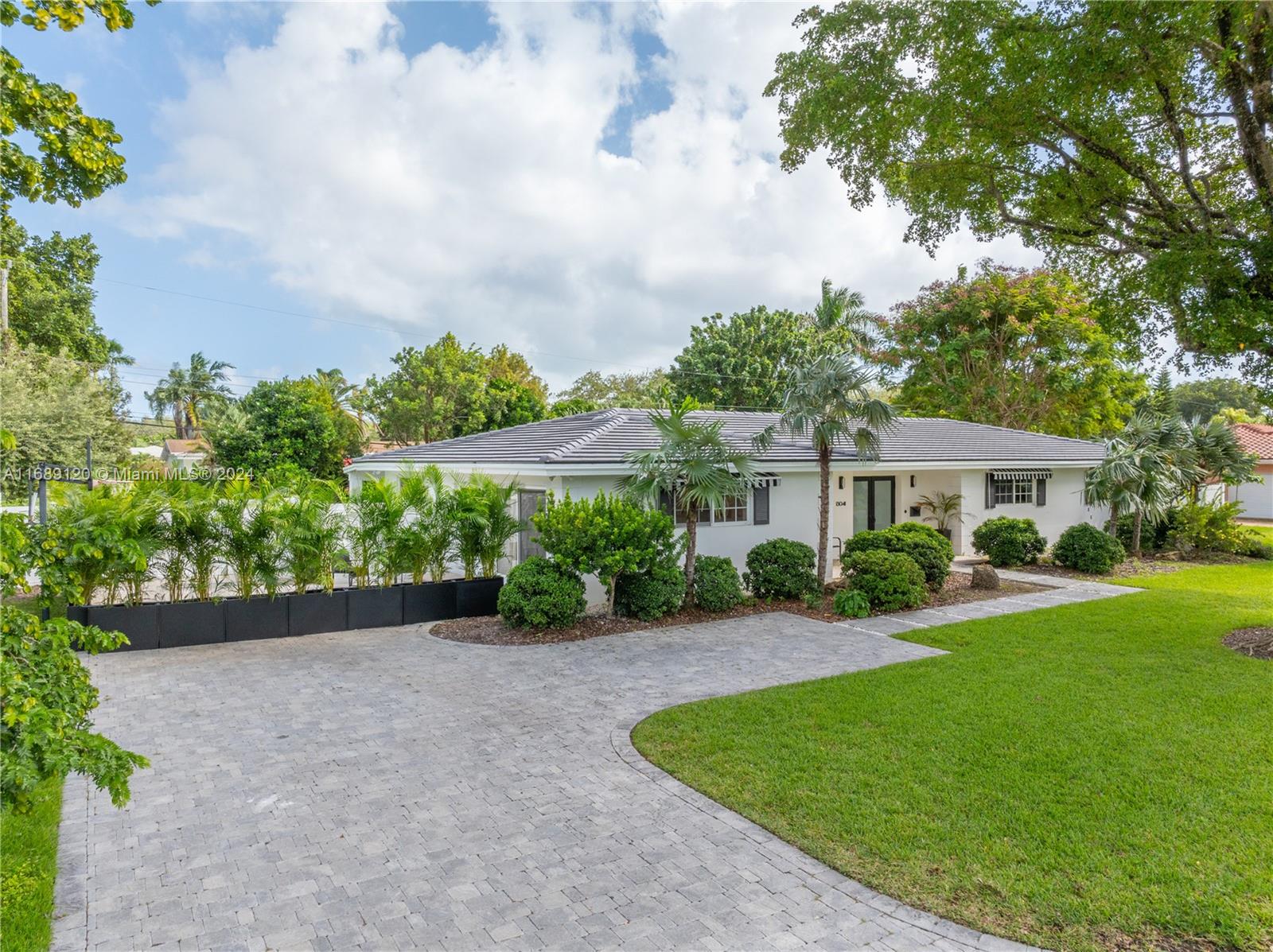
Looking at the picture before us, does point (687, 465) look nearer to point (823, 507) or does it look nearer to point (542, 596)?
point (542, 596)

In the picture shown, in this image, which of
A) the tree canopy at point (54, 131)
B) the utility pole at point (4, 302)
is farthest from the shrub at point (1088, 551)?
the utility pole at point (4, 302)

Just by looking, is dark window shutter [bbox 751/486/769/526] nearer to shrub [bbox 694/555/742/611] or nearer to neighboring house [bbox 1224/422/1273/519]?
shrub [bbox 694/555/742/611]

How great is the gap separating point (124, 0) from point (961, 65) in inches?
325

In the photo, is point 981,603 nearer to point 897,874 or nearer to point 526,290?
point 897,874

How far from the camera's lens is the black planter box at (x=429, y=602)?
11469 millimetres

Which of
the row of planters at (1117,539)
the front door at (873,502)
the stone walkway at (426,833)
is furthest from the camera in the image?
the front door at (873,502)

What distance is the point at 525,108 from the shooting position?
12672 millimetres

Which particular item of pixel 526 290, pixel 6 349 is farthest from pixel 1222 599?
pixel 6 349

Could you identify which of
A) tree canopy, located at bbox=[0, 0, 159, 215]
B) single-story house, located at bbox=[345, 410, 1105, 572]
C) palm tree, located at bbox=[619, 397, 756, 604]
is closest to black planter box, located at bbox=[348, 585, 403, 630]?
single-story house, located at bbox=[345, 410, 1105, 572]

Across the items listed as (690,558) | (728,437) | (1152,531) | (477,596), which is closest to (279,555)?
(477,596)

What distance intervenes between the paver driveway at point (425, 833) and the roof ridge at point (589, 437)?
15.1ft

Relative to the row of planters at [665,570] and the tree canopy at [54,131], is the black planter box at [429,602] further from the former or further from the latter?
the tree canopy at [54,131]

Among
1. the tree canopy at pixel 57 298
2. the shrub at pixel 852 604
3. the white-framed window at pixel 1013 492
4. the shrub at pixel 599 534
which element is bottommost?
the shrub at pixel 852 604

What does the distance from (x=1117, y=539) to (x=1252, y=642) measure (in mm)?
8821
